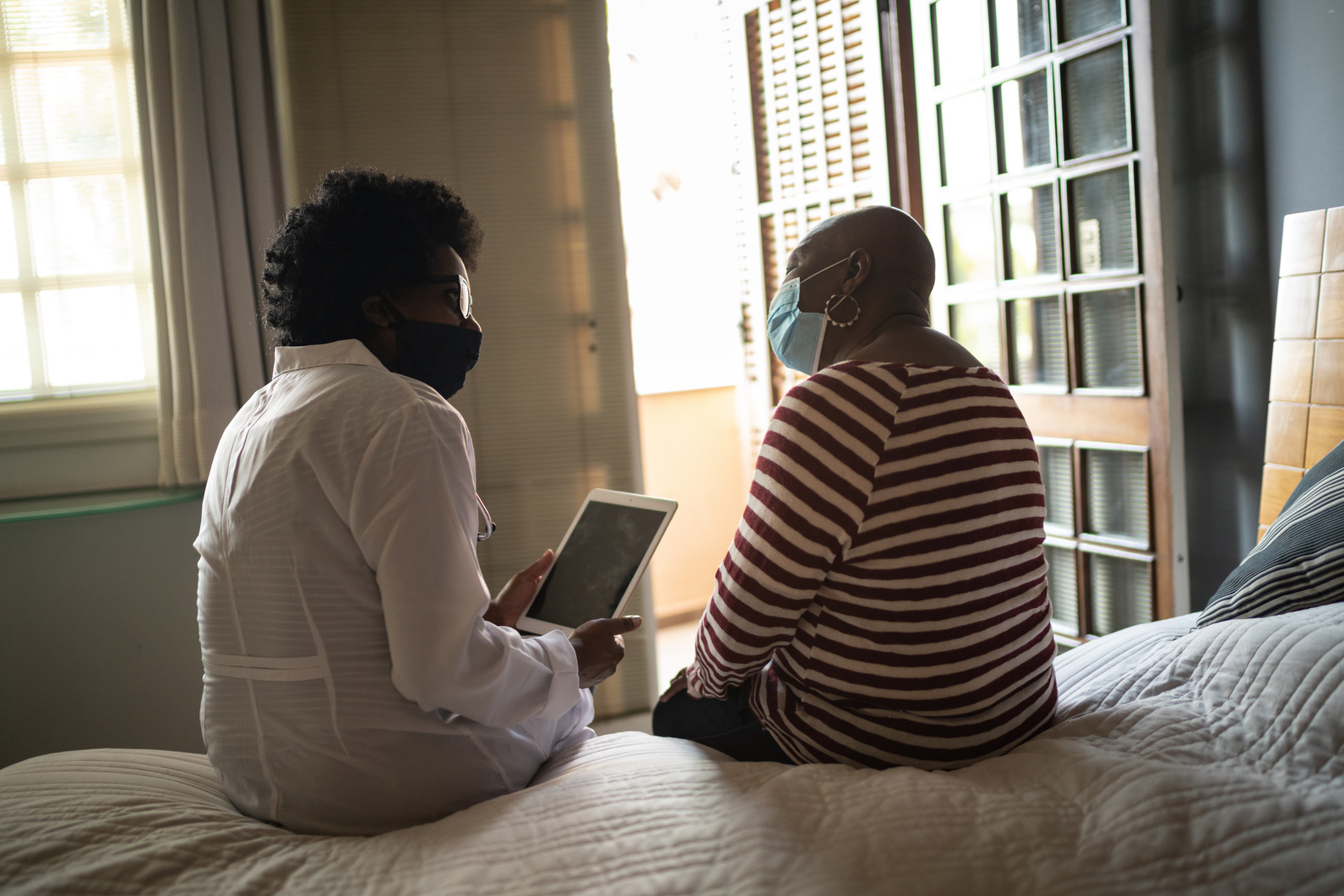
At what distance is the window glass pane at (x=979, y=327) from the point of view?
2514 millimetres

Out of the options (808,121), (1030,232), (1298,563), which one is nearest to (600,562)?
(1298,563)

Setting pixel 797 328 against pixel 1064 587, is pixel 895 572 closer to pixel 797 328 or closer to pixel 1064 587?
pixel 797 328

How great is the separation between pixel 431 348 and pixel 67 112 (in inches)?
65.1

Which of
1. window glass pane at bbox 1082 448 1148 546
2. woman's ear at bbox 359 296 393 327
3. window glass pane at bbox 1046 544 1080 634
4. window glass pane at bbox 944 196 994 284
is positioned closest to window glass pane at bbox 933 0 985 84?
window glass pane at bbox 944 196 994 284

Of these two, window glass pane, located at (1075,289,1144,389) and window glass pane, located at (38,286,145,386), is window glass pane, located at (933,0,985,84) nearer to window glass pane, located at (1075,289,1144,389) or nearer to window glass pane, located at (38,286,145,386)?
window glass pane, located at (1075,289,1144,389)

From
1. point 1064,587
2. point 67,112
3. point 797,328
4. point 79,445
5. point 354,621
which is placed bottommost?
point 1064,587

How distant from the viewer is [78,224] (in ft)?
7.11

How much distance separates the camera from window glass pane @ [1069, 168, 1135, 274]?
210 cm

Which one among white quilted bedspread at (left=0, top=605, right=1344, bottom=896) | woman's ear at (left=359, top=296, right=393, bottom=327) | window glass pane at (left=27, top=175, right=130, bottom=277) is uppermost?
window glass pane at (left=27, top=175, right=130, bottom=277)

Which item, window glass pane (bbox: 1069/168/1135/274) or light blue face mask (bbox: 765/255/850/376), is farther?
window glass pane (bbox: 1069/168/1135/274)

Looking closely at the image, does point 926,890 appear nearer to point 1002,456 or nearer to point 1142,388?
point 1002,456

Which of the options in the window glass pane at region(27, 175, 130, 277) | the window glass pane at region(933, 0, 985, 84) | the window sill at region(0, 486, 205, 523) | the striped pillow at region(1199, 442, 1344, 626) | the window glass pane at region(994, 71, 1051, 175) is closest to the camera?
the striped pillow at region(1199, 442, 1344, 626)

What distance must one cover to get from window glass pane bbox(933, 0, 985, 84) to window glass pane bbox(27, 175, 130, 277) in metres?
2.25

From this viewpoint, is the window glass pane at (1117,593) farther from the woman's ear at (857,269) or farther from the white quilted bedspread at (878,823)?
the woman's ear at (857,269)
